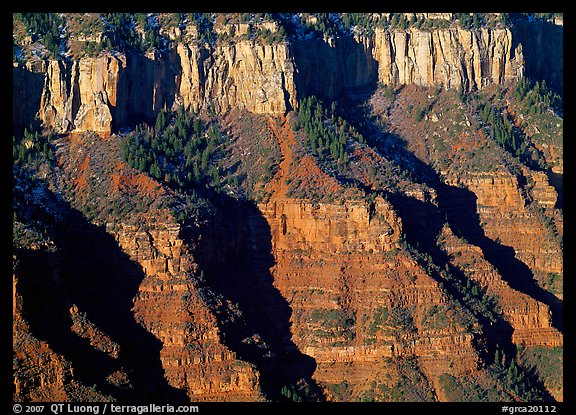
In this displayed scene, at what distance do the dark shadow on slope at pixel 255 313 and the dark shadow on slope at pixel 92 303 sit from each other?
589 centimetres

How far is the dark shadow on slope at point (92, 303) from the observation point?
180000mm

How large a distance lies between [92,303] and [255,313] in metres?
14.0

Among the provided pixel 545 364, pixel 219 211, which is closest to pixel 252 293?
pixel 219 211

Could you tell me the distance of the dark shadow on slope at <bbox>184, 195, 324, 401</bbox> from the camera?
188 meters

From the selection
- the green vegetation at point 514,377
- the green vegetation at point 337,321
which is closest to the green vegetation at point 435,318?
the green vegetation at point 514,377

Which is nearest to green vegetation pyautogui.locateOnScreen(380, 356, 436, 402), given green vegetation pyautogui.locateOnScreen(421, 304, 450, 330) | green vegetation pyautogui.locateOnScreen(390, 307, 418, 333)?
green vegetation pyautogui.locateOnScreen(390, 307, 418, 333)

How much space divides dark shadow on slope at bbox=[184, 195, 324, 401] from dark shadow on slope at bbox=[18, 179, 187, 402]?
19.3ft

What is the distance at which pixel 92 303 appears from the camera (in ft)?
616

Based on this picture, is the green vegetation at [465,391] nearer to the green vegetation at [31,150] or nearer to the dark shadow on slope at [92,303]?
the dark shadow on slope at [92,303]

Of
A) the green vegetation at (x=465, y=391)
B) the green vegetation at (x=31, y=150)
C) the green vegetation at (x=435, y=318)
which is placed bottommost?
the green vegetation at (x=465, y=391)

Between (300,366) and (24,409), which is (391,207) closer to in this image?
(300,366)

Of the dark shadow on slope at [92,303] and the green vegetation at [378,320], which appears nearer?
the dark shadow on slope at [92,303]

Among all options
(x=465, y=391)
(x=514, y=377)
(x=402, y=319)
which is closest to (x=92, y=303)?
(x=402, y=319)

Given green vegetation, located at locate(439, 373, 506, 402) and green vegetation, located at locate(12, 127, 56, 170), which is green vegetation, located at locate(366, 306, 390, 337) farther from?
green vegetation, located at locate(12, 127, 56, 170)
